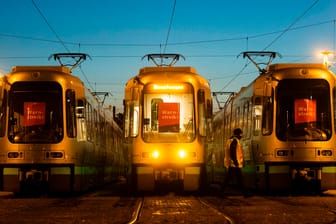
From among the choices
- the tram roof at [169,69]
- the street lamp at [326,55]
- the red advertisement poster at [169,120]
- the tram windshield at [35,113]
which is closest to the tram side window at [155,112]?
the red advertisement poster at [169,120]

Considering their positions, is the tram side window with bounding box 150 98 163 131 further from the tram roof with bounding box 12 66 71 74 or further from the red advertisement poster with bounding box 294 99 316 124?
the red advertisement poster with bounding box 294 99 316 124

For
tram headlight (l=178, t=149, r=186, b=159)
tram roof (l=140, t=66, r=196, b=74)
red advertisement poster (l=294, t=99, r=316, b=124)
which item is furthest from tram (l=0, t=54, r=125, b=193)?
red advertisement poster (l=294, t=99, r=316, b=124)

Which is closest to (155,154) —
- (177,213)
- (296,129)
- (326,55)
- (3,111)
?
(296,129)

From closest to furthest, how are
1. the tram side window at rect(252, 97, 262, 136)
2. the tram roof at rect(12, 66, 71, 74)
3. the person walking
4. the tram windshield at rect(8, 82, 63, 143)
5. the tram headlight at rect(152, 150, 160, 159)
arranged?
the person walking → the tram windshield at rect(8, 82, 63, 143) → the tram headlight at rect(152, 150, 160, 159) → the tram side window at rect(252, 97, 262, 136) → the tram roof at rect(12, 66, 71, 74)

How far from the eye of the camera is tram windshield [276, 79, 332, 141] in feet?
56.0

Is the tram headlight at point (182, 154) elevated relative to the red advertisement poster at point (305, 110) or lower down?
lower down

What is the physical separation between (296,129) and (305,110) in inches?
21.4

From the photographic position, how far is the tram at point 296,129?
1698 centimetres

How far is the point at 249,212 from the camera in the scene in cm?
1198

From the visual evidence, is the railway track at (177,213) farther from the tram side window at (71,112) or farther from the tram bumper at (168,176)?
the tram side window at (71,112)

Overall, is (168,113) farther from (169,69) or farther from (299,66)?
(299,66)

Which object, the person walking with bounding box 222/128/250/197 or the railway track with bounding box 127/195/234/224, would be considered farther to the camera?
the person walking with bounding box 222/128/250/197

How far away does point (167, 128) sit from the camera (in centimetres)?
1764

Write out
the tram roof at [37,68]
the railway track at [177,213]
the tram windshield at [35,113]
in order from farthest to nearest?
the tram roof at [37,68] → the tram windshield at [35,113] → the railway track at [177,213]
